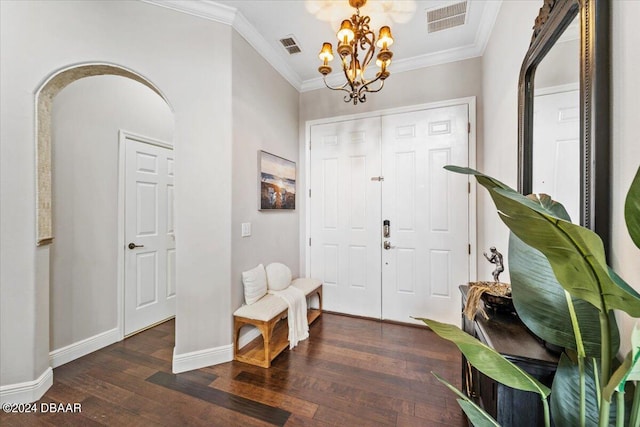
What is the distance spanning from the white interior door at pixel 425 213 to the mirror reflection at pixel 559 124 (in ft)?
4.30

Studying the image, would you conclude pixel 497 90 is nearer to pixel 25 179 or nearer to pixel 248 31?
pixel 248 31

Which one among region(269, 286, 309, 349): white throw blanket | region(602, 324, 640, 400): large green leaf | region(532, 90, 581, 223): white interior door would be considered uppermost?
region(532, 90, 581, 223): white interior door

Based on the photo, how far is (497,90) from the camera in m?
2.06

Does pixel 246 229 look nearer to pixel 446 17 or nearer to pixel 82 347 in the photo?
pixel 82 347

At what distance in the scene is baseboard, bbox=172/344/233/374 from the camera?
196 cm

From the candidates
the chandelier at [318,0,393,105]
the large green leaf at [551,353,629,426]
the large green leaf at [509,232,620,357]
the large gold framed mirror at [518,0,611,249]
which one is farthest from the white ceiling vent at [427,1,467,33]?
the large green leaf at [551,353,629,426]

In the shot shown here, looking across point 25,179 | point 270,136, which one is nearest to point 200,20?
point 270,136

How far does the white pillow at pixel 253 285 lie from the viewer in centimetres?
225

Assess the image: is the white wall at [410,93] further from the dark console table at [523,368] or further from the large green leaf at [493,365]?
the large green leaf at [493,365]

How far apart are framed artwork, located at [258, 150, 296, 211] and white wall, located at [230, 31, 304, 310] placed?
7 centimetres

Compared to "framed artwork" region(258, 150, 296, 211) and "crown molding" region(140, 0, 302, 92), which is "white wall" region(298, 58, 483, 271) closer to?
"framed artwork" region(258, 150, 296, 211)

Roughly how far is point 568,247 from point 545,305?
37 centimetres

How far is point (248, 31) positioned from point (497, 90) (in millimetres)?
2198

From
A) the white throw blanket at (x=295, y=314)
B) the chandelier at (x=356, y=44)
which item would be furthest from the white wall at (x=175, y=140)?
the chandelier at (x=356, y=44)
